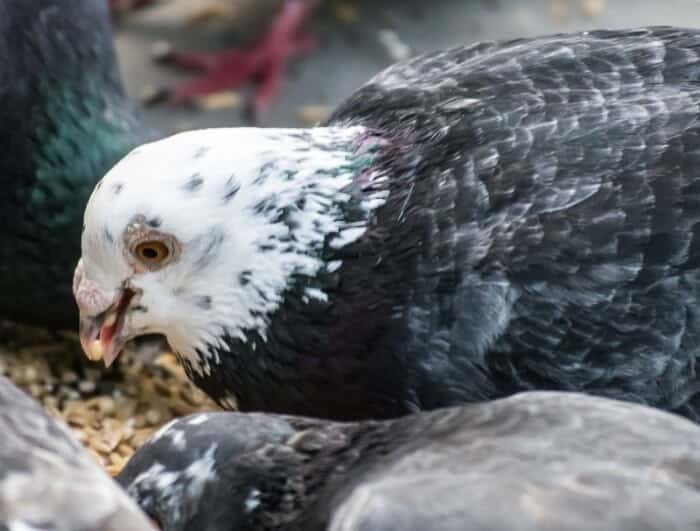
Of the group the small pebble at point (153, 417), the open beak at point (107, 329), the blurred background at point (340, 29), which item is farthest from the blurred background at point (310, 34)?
the open beak at point (107, 329)

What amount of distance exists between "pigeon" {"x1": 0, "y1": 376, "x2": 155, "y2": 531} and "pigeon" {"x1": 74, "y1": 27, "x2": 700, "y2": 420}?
434 mm

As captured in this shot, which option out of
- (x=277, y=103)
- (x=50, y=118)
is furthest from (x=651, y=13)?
(x=50, y=118)

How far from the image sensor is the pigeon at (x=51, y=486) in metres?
1.58

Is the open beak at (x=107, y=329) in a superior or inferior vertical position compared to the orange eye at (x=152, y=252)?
inferior

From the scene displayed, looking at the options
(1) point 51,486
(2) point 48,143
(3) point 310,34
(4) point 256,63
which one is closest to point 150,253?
(1) point 51,486

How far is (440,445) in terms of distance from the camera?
1.74 metres

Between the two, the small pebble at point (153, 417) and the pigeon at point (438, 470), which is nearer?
the pigeon at point (438, 470)

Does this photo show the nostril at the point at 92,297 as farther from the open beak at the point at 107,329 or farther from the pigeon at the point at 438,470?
the pigeon at the point at 438,470

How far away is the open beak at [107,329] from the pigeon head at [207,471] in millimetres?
278

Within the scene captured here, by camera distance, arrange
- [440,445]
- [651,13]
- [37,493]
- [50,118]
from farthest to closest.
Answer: [651,13] < [50,118] < [440,445] < [37,493]

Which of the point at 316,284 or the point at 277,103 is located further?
the point at 277,103

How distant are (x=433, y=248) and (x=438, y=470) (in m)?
0.48

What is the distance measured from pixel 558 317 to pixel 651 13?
8.75 ft

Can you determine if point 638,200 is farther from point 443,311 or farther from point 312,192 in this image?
point 312,192
